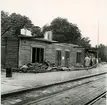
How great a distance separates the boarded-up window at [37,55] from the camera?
23.9m

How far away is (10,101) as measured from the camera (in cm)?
780

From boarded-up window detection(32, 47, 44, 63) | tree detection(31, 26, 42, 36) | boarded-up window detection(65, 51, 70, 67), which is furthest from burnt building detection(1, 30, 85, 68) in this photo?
tree detection(31, 26, 42, 36)

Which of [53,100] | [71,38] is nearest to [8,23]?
[71,38]

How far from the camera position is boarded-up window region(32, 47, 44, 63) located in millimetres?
23867

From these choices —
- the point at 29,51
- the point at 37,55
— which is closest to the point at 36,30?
the point at 37,55

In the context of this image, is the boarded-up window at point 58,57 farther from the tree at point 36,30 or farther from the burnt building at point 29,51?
the tree at point 36,30

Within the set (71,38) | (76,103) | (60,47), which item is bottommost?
(76,103)

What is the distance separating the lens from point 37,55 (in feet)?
79.7

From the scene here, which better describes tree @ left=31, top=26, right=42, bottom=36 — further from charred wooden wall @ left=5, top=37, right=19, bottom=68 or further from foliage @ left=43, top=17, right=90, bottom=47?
charred wooden wall @ left=5, top=37, right=19, bottom=68

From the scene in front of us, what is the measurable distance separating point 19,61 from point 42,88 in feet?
36.0

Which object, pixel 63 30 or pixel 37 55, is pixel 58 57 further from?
pixel 63 30

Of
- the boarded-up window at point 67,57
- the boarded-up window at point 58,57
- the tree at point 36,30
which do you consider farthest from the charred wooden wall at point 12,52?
the tree at point 36,30

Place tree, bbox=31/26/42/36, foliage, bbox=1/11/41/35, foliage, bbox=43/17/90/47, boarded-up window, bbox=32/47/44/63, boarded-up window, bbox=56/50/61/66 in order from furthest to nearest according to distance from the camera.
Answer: foliage, bbox=43/17/90/47 → tree, bbox=31/26/42/36 → foliage, bbox=1/11/41/35 → boarded-up window, bbox=56/50/61/66 → boarded-up window, bbox=32/47/44/63

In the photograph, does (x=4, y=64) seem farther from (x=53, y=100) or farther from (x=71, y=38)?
(x=71, y=38)
